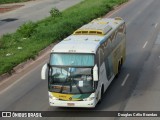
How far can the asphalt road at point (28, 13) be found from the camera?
1804 inches

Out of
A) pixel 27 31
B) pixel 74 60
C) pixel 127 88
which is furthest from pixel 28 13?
pixel 74 60

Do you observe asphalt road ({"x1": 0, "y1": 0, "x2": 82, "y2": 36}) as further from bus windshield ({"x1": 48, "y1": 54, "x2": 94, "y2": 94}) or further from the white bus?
bus windshield ({"x1": 48, "y1": 54, "x2": 94, "y2": 94})

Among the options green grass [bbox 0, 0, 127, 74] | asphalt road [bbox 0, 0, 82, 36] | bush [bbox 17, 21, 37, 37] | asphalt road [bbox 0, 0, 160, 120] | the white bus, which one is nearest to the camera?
the white bus

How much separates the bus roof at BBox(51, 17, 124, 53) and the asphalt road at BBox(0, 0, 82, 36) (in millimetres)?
19366

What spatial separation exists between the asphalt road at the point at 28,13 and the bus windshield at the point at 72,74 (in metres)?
22.9

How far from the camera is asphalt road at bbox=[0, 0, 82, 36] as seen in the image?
4581 cm

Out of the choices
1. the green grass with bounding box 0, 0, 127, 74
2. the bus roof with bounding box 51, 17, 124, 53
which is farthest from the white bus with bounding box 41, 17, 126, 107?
the green grass with bounding box 0, 0, 127, 74

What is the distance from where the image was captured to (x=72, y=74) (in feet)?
59.7

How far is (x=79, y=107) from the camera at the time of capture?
1931 cm

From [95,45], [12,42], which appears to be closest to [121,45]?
[95,45]

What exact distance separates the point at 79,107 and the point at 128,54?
12238 mm

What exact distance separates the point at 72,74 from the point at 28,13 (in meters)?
38.0

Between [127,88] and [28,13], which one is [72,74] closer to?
[127,88]

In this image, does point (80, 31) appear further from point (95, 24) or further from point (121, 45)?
point (121, 45)
